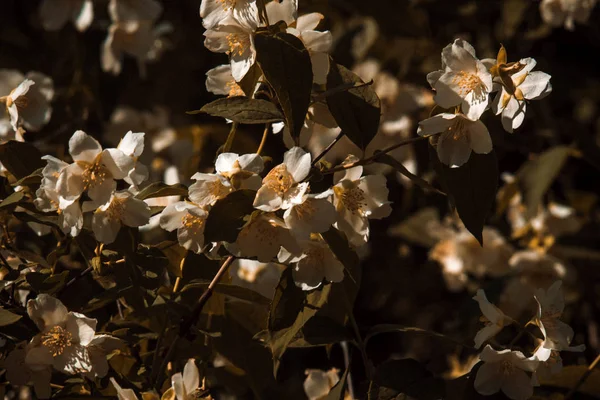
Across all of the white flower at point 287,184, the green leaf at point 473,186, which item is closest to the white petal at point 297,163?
the white flower at point 287,184

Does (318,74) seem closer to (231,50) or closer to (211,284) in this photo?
(231,50)

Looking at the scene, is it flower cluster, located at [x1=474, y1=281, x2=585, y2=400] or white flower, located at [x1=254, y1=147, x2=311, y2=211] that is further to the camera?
flower cluster, located at [x1=474, y1=281, x2=585, y2=400]

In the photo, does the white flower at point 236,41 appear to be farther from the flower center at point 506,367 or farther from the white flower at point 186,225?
the flower center at point 506,367

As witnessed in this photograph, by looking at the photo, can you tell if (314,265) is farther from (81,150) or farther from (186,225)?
(81,150)

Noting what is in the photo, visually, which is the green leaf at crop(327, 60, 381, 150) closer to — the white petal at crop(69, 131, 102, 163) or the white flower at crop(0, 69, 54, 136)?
the white petal at crop(69, 131, 102, 163)

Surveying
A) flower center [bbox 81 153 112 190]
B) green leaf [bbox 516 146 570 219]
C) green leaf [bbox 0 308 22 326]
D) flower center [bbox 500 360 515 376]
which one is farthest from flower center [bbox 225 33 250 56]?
green leaf [bbox 516 146 570 219]
